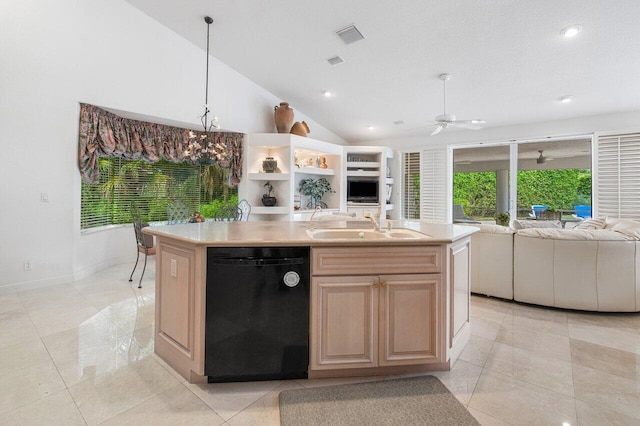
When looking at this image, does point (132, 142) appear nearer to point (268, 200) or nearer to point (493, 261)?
point (268, 200)

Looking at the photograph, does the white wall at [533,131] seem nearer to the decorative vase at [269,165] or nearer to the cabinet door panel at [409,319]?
the decorative vase at [269,165]

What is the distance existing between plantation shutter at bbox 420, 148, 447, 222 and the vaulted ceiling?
49.9 inches

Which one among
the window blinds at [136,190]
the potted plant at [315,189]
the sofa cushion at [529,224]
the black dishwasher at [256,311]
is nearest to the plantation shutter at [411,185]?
the potted plant at [315,189]

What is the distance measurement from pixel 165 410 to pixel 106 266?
4141 mm

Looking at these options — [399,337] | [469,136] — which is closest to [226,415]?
[399,337]

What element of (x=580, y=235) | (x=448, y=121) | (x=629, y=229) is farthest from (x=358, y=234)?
(x=629, y=229)

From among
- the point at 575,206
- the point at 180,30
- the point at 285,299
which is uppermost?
the point at 180,30

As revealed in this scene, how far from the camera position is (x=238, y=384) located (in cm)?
186

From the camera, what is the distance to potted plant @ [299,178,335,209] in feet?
21.6

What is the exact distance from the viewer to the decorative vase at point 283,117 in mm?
5871

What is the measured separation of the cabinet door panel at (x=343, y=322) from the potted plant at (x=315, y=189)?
4.84m

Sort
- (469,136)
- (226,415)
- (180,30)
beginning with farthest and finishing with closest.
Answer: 1. (469,136)
2. (180,30)
3. (226,415)

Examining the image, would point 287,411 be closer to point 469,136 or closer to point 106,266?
point 106,266

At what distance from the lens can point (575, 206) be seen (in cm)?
573
